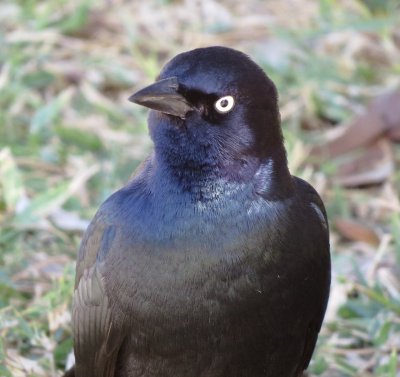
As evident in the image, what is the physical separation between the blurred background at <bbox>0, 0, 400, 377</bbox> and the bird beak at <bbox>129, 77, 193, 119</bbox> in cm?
115

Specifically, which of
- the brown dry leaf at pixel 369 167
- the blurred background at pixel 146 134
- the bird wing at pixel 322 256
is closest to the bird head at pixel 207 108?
the bird wing at pixel 322 256

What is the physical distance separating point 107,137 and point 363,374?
2069 mm

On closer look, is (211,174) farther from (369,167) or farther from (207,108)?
(369,167)

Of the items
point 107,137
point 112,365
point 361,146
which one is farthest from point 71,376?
point 361,146

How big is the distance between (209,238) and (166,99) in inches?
16.4

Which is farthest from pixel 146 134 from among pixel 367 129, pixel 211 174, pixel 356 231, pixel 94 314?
pixel 211 174

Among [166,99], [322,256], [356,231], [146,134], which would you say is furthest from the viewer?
[146,134]

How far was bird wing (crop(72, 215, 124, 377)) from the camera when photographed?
349 centimetres

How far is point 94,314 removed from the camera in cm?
356

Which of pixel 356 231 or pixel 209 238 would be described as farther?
pixel 356 231

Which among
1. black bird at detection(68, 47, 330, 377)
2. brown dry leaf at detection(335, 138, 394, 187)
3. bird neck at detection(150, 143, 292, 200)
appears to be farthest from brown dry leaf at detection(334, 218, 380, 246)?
bird neck at detection(150, 143, 292, 200)

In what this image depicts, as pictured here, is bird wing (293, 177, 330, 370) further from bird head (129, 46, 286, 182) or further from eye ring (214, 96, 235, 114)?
eye ring (214, 96, 235, 114)

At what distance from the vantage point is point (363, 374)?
4.17 metres

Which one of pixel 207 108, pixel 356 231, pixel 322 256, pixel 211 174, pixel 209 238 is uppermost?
pixel 207 108
